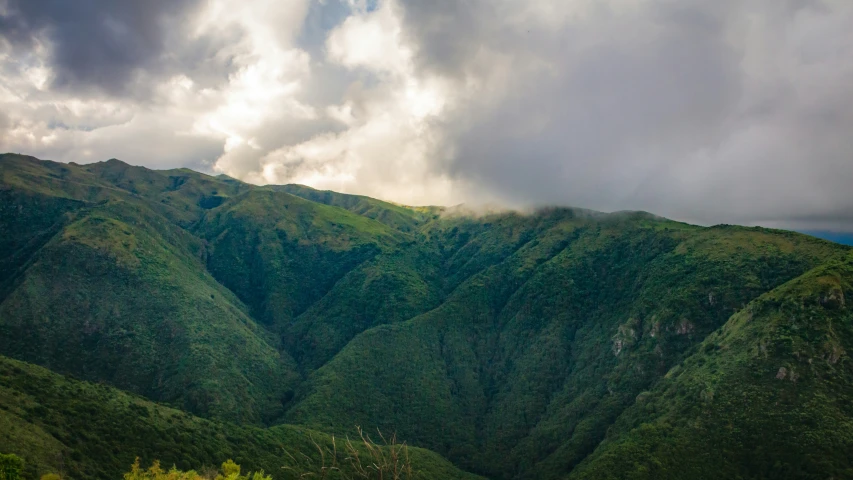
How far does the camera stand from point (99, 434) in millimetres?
148375

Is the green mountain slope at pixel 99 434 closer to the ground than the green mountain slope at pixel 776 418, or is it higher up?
closer to the ground

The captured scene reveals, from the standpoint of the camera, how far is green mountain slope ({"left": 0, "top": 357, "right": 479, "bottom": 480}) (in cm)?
12412

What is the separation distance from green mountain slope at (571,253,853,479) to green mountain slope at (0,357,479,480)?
96594 millimetres

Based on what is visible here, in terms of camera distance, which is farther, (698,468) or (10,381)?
(698,468)

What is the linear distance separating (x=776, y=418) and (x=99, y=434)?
22261cm

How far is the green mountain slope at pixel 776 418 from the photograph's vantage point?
537 ft

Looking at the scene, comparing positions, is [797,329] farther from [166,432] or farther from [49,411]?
[49,411]

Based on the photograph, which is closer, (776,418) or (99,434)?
(99,434)

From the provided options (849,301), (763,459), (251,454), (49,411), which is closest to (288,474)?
(251,454)

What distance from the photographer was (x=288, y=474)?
18175cm

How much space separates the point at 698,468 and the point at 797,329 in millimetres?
70580

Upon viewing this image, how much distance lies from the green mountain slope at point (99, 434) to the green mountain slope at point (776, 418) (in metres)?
96.6

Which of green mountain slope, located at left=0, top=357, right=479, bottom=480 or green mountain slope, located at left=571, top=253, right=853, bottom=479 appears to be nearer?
green mountain slope, located at left=0, top=357, right=479, bottom=480

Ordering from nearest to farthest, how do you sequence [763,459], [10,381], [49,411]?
[49,411] → [10,381] → [763,459]
